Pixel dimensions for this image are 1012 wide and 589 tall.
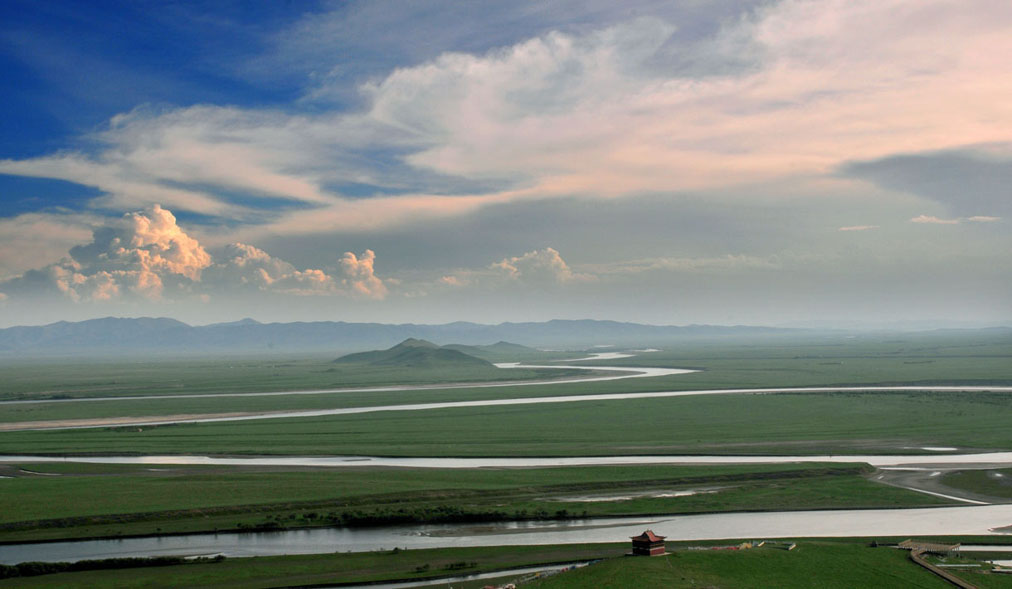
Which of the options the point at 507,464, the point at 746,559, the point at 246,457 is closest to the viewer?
the point at 746,559

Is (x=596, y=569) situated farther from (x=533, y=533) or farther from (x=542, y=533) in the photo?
(x=533, y=533)

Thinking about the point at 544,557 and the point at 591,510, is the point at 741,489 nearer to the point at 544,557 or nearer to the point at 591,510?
the point at 591,510

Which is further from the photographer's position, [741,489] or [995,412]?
[995,412]

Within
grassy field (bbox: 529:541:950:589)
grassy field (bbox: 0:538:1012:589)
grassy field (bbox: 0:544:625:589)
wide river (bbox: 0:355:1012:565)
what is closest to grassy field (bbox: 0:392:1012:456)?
wide river (bbox: 0:355:1012:565)

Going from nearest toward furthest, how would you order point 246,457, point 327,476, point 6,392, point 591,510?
point 591,510 → point 327,476 → point 246,457 → point 6,392

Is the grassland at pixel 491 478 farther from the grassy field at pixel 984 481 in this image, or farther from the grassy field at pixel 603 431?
the grassy field at pixel 984 481

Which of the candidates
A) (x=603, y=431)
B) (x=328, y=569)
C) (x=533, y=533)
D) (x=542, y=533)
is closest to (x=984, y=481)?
(x=542, y=533)

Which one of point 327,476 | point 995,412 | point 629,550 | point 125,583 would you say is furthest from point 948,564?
point 995,412
